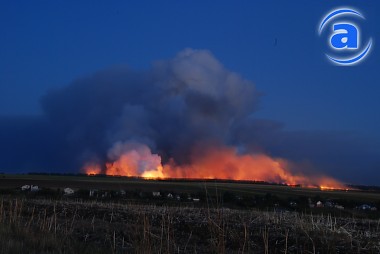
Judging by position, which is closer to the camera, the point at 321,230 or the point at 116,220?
the point at 321,230

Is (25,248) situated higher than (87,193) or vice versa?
(87,193)

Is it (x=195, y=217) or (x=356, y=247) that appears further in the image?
(x=195, y=217)

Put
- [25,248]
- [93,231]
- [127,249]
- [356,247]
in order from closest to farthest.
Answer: [25,248], [127,249], [356,247], [93,231]

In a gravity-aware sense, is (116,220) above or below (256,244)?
above

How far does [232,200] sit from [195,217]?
3552 centimetres

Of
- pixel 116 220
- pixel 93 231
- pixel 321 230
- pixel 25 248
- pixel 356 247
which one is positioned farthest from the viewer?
pixel 116 220

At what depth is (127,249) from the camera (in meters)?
13.6

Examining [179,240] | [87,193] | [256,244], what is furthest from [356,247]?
[87,193]

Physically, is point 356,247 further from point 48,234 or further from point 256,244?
point 48,234

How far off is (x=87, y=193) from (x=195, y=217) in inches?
1552

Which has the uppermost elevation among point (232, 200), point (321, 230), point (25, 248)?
point (232, 200)

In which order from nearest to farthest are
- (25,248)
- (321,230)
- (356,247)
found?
(25,248), (356,247), (321,230)

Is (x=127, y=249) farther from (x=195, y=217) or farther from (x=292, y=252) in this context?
(x=195, y=217)

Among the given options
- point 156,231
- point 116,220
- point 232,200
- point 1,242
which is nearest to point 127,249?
point 1,242
